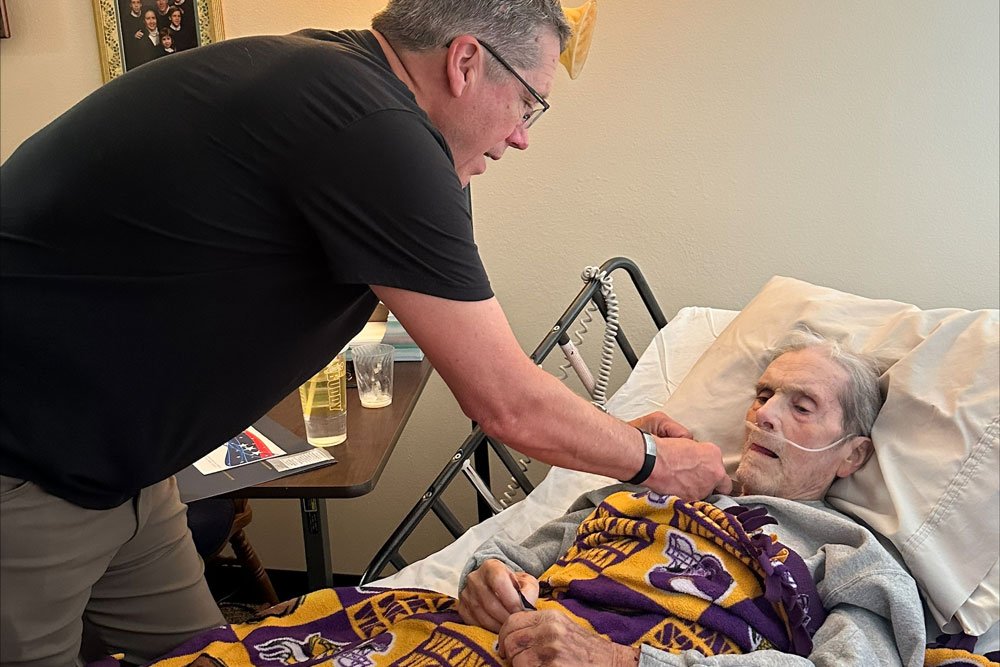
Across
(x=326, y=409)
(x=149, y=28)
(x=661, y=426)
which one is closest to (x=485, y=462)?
(x=326, y=409)

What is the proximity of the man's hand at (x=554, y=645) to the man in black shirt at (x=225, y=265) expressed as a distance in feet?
0.72

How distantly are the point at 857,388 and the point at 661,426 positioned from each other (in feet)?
1.22

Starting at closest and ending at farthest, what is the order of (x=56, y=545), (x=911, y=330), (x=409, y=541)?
(x=56, y=545) < (x=911, y=330) < (x=409, y=541)

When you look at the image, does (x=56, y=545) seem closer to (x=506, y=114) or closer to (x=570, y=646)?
(x=570, y=646)

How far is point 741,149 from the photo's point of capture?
2.30m

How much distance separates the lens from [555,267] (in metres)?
2.51

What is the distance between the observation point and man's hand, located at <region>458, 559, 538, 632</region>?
1.32m

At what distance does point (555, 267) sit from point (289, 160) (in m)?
1.54

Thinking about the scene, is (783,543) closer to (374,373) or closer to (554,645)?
(554,645)

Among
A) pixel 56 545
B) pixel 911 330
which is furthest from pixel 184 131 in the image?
pixel 911 330

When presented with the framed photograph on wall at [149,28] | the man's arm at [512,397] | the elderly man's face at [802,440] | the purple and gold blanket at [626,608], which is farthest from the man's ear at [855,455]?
the framed photograph on wall at [149,28]

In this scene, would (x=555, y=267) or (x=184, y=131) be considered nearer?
(x=184, y=131)

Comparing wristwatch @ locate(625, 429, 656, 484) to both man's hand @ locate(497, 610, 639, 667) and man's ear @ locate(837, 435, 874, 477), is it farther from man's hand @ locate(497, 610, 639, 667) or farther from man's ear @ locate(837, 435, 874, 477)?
man's ear @ locate(837, 435, 874, 477)

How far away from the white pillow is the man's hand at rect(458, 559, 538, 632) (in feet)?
1.89
